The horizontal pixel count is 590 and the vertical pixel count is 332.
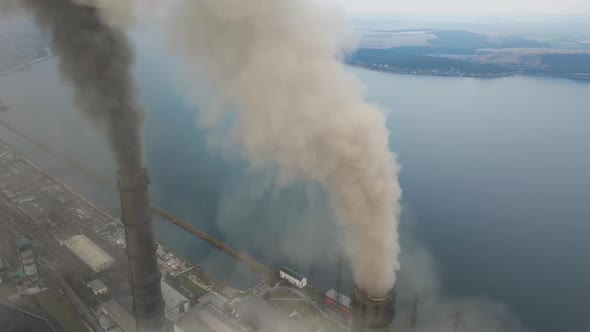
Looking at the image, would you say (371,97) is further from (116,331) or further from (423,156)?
(116,331)

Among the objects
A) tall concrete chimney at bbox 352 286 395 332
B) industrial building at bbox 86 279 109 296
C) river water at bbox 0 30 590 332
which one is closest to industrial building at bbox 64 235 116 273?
industrial building at bbox 86 279 109 296

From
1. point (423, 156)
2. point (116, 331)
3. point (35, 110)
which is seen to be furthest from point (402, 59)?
point (116, 331)

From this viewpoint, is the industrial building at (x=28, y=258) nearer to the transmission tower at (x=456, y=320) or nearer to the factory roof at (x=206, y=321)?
the factory roof at (x=206, y=321)

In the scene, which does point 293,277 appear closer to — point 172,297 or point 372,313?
point 172,297

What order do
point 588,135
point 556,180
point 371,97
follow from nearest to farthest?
1. point 556,180
2. point 588,135
3. point 371,97

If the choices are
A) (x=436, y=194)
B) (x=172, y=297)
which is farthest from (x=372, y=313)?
(x=436, y=194)

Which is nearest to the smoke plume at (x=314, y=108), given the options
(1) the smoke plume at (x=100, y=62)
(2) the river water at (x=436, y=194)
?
(1) the smoke plume at (x=100, y=62)
